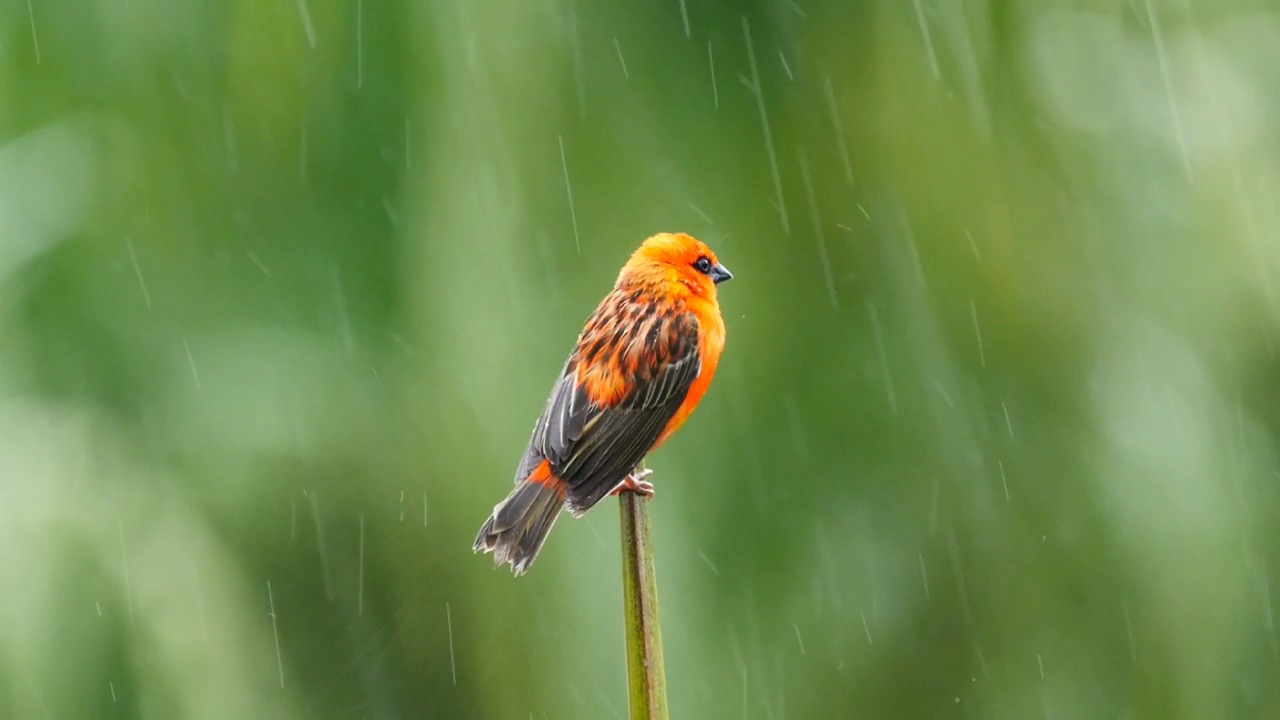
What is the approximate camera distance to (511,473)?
3.27m

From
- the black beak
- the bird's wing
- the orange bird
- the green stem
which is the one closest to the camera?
the green stem

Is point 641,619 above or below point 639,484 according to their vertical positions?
below

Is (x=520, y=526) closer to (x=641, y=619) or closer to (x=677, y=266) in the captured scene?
(x=677, y=266)

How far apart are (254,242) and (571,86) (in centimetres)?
88

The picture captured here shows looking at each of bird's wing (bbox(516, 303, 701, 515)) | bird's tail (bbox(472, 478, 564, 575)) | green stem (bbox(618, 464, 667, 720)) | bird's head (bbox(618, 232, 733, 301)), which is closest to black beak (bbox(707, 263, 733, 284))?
bird's head (bbox(618, 232, 733, 301))

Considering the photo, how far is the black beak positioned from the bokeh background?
11 centimetres

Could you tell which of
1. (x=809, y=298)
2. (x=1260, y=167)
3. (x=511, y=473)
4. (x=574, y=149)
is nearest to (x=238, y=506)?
(x=511, y=473)

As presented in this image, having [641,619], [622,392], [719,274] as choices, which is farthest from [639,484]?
[641,619]

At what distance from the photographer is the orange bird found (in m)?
3.10

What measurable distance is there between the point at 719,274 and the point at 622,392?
0.40 meters

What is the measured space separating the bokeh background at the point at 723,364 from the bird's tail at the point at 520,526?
0.18m

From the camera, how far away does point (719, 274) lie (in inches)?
142

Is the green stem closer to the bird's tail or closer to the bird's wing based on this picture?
the bird's tail

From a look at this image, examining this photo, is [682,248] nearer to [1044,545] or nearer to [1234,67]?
[1044,545]
